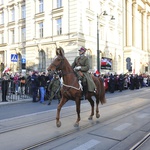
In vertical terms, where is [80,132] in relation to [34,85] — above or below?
below

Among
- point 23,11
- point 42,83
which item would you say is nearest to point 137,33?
point 23,11

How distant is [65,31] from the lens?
3216 cm

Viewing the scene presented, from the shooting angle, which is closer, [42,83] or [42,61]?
[42,83]

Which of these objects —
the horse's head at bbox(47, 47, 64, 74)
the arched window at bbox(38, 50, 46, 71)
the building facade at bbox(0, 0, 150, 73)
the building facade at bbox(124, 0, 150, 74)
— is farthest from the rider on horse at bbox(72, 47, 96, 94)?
the building facade at bbox(124, 0, 150, 74)

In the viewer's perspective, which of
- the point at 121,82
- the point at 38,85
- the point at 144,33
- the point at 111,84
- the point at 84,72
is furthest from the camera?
the point at 144,33

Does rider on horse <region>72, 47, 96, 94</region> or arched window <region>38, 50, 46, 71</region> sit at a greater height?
arched window <region>38, 50, 46, 71</region>

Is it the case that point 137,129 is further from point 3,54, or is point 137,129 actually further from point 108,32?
point 3,54

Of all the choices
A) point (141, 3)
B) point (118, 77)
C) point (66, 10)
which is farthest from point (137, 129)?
point (141, 3)

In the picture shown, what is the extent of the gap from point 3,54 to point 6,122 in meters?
35.6

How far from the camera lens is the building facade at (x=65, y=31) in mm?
31672

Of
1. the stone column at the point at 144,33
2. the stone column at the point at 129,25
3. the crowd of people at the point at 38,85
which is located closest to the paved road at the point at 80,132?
the crowd of people at the point at 38,85

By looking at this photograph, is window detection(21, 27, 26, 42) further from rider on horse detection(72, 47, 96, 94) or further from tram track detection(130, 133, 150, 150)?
tram track detection(130, 133, 150, 150)

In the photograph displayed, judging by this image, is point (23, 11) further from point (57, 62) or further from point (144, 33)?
point (57, 62)

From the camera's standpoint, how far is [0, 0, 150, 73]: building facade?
3167cm
